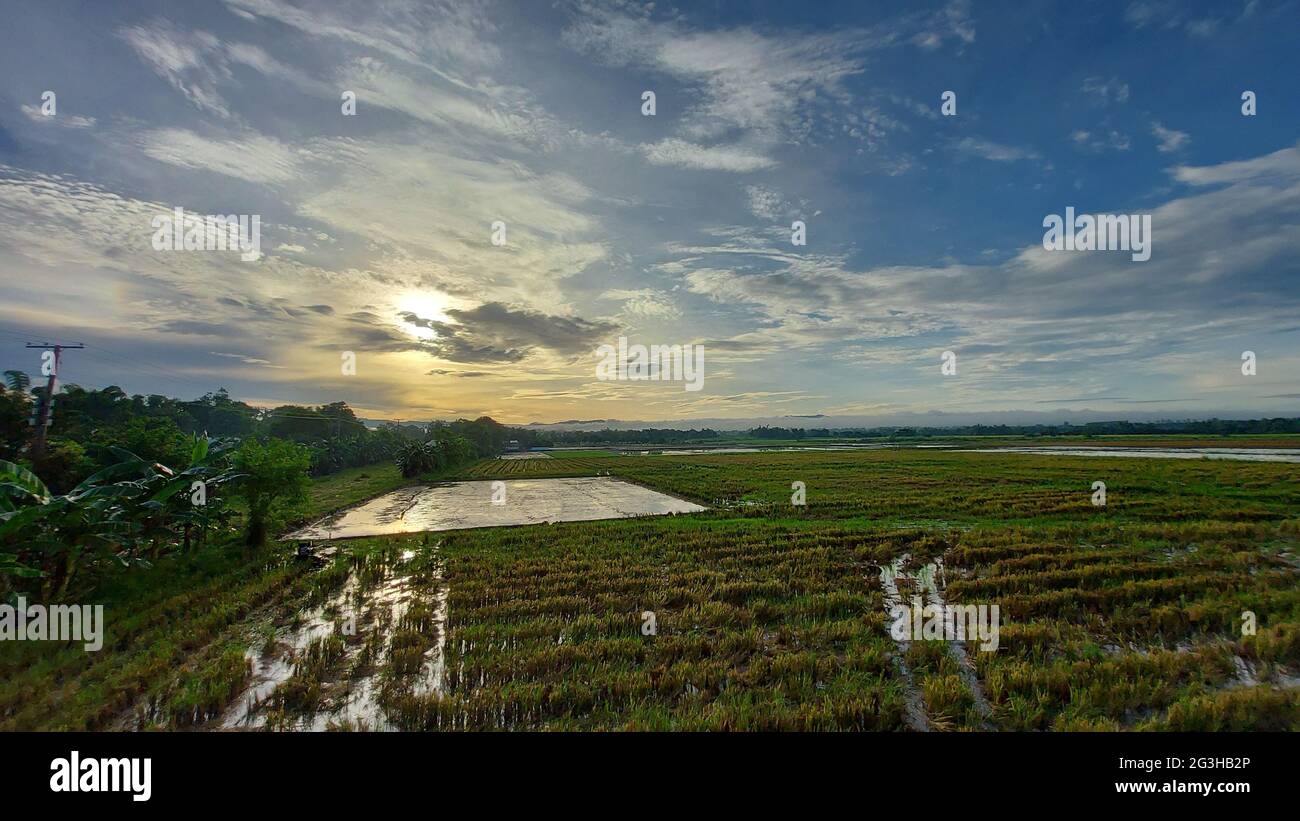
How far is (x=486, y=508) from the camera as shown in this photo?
26.6 meters

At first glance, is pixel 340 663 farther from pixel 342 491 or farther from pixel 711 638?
pixel 342 491

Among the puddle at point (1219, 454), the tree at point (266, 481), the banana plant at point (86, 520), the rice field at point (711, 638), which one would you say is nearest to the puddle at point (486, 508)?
the tree at point (266, 481)

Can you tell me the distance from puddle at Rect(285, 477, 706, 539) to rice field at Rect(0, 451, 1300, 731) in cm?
447

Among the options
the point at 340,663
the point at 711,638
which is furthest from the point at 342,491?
the point at 711,638

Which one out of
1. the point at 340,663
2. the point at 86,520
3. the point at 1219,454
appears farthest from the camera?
the point at 1219,454

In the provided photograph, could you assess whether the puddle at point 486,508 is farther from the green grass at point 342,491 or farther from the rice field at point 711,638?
the rice field at point 711,638

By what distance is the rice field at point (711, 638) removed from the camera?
231 inches

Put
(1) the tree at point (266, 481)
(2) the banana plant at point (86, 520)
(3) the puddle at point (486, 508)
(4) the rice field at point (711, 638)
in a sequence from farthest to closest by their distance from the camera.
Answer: (3) the puddle at point (486, 508) → (1) the tree at point (266, 481) → (2) the banana plant at point (86, 520) → (4) the rice field at point (711, 638)

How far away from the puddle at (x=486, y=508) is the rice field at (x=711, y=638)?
4.47 metres

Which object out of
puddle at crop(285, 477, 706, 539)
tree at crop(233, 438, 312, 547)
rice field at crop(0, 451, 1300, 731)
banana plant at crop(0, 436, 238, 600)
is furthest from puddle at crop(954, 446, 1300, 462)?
banana plant at crop(0, 436, 238, 600)

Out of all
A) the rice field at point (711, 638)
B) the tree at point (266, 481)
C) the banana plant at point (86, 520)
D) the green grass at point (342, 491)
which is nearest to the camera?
the rice field at point (711, 638)

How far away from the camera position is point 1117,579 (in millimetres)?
11172

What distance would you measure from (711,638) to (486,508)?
2121 centimetres
